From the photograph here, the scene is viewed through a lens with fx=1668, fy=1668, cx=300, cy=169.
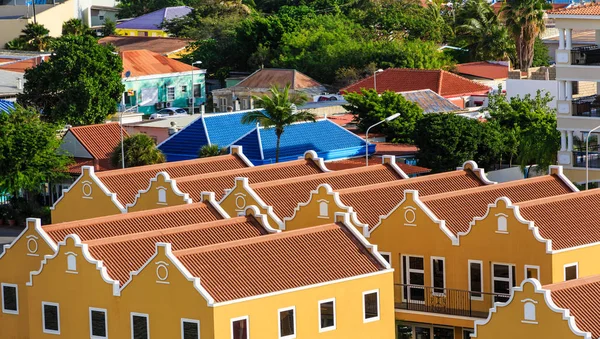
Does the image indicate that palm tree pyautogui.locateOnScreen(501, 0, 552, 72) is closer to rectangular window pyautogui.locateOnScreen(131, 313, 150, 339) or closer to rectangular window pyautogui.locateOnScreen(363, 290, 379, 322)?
rectangular window pyautogui.locateOnScreen(363, 290, 379, 322)

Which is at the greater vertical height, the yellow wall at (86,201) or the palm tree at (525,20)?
the palm tree at (525,20)

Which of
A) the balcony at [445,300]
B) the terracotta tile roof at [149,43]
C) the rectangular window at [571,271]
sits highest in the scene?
the terracotta tile roof at [149,43]

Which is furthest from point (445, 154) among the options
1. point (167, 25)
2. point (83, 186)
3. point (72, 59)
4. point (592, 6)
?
point (167, 25)

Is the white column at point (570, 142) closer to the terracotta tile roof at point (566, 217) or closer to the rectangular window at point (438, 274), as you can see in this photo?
the terracotta tile roof at point (566, 217)

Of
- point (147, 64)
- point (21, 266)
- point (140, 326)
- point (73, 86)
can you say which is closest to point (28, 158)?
point (73, 86)

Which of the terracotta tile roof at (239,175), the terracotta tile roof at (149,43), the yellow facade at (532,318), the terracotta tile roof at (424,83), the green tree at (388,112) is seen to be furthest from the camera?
the terracotta tile roof at (149,43)

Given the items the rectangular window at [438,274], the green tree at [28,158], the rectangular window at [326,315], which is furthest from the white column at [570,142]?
the rectangular window at [326,315]

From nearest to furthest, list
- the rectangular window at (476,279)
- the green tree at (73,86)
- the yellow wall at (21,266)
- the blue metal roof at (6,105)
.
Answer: the yellow wall at (21,266) → the rectangular window at (476,279) → the blue metal roof at (6,105) → the green tree at (73,86)

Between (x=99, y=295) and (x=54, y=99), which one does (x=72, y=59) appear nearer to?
(x=54, y=99)
